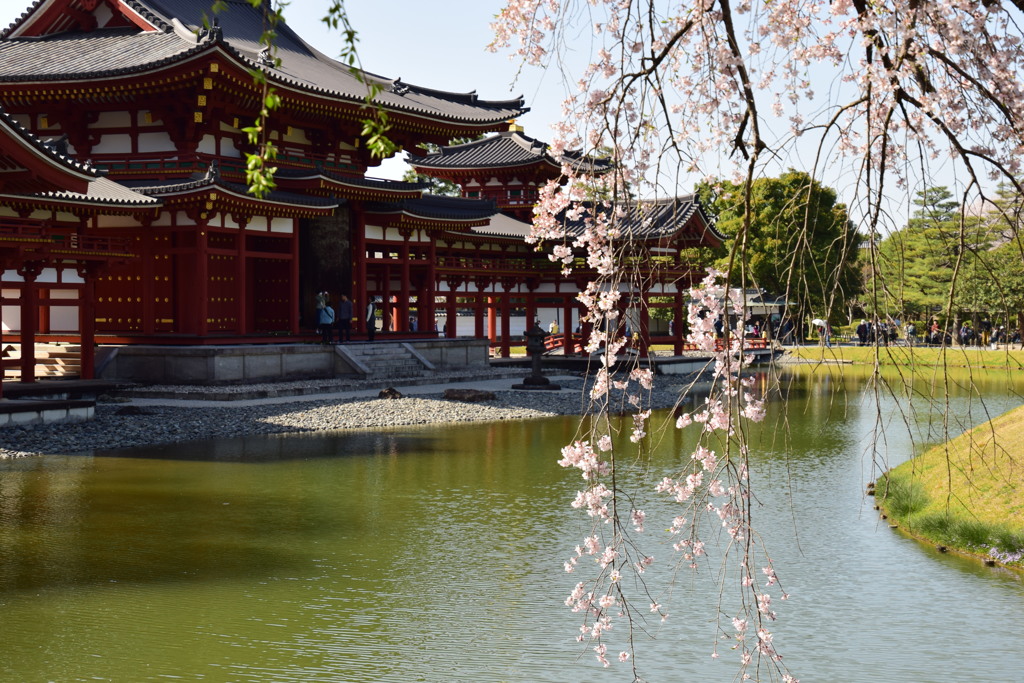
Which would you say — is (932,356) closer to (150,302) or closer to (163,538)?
(150,302)

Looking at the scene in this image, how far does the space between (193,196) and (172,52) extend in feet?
12.6

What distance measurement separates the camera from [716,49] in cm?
533

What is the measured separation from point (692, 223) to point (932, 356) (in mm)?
13190

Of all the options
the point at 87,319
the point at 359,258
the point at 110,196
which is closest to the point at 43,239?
the point at 87,319

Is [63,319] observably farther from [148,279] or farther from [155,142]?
[155,142]

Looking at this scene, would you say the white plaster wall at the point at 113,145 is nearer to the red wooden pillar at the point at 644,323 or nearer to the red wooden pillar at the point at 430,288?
the red wooden pillar at the point at 430,288

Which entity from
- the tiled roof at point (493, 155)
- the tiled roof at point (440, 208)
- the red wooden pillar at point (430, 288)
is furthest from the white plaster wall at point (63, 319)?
the tiled roof at point (493, 155)

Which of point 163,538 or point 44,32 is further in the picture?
point 44,32

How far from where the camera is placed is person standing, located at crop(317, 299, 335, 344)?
89.0 feet

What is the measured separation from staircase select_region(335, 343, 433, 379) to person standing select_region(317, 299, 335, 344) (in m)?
0.40

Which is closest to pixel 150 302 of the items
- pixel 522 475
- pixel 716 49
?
pixel 522 475

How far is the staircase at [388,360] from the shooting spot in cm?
2714

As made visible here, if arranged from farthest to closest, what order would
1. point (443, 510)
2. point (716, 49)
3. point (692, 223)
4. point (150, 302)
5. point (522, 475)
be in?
1. point (692, 223)
2. point (150, 302)
3. point (522, 475)
4. point (443, 510)
5. point (716, 49)

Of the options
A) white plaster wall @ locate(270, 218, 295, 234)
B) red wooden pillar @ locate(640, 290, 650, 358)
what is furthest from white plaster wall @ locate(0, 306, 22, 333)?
red wooden pillar @ locate(640, 290, 650, 358)
